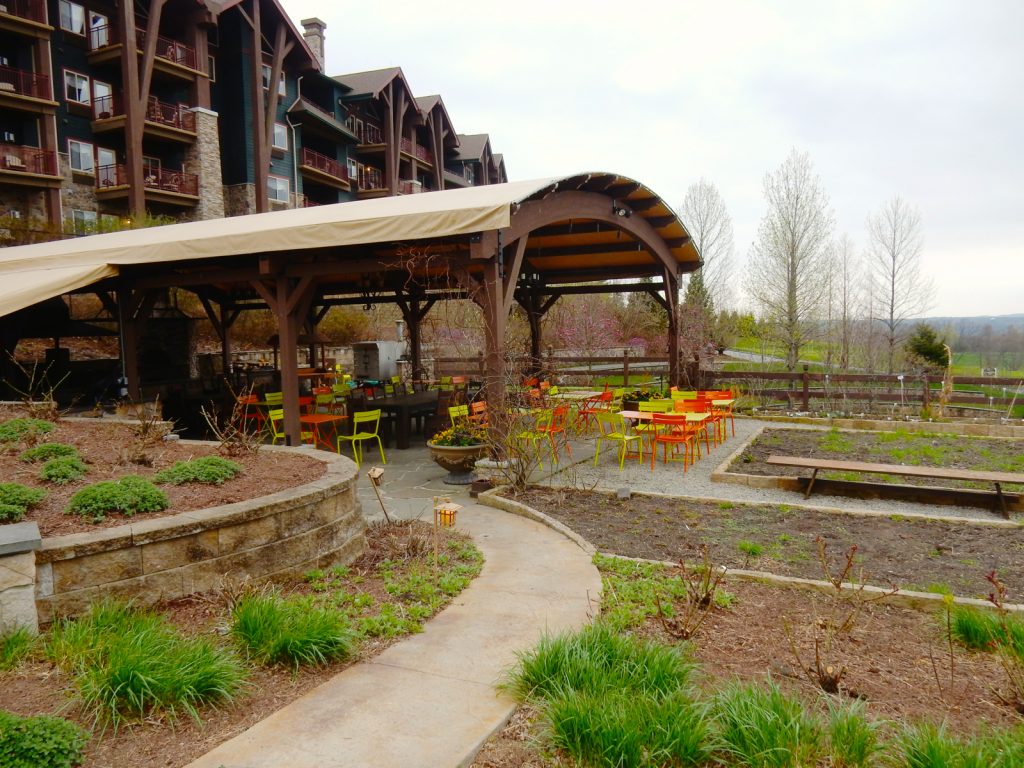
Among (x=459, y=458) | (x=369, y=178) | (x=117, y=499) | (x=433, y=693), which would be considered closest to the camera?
(x=433, y=693)

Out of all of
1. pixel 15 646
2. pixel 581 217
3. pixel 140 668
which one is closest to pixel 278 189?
pixel 581 217

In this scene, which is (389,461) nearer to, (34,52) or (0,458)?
(0,458)

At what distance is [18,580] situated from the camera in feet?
10.2

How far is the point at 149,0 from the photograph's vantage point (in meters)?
22.7

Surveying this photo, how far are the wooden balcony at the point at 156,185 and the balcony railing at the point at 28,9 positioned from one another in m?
4.36

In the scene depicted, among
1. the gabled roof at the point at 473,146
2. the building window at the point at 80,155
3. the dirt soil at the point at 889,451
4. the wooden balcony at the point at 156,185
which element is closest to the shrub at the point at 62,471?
the dirt soil at the point at 889,451

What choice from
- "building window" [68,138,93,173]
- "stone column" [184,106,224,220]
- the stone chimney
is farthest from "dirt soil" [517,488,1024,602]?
the stone chimney

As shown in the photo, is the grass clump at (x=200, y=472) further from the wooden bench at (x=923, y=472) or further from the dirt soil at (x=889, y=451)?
the dirt soil at (x=889, y=451)

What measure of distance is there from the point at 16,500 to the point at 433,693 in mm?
2819

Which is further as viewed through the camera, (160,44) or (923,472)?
(160,44)

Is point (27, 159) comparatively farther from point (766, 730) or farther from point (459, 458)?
point (766, 730)

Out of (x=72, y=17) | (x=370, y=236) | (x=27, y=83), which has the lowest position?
(x=370, y=236)

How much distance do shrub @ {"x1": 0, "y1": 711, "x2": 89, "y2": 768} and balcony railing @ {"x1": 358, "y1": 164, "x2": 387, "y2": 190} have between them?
103 feet

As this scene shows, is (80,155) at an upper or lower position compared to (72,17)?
lower
